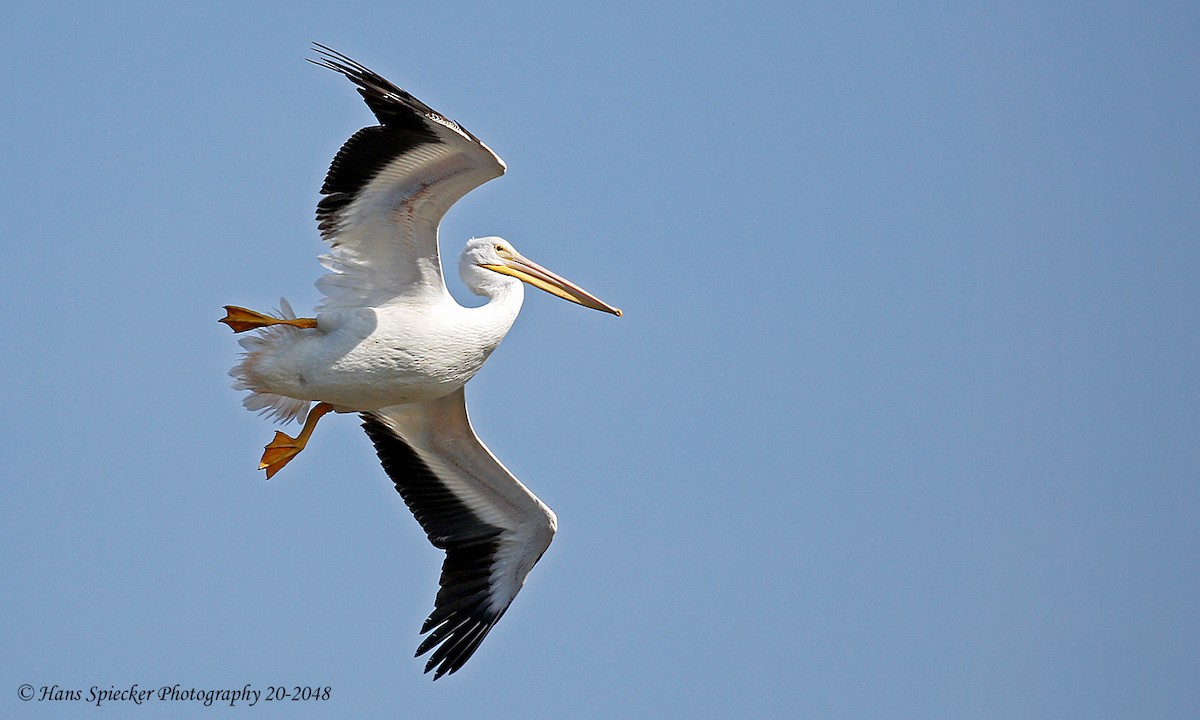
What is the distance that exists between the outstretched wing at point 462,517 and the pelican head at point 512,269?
127 cm

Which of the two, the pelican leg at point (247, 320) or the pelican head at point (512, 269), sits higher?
the pelican head at point (512, 269)

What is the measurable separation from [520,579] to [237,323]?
2846mm

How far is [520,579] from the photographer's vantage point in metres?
11.5

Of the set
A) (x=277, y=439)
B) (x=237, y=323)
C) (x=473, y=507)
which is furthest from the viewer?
(x=473, y=507)

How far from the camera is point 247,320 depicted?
32.7 feet

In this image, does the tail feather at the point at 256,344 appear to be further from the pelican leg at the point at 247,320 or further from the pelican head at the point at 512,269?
the pelican head at the point at 512,269

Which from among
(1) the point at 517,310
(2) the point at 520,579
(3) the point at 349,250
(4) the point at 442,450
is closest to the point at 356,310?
(3) the point at 349,250

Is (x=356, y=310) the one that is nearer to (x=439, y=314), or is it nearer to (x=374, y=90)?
(x=439, y=314)

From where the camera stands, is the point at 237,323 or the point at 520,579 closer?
the point at 237,323

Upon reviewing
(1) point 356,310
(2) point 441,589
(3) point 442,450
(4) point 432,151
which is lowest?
(2) point 441,589

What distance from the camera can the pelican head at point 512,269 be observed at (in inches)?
414

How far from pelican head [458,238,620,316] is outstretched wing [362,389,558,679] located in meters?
1.27

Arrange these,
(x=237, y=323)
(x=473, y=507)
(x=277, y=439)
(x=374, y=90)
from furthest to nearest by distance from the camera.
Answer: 1. (x=473, y=507)
2. (x=277, y=439)
3. (x=237, y=323)
4. (x=374, y=90)

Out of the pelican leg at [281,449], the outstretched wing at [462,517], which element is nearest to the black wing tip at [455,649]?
the outstretched wing at [462,517]
